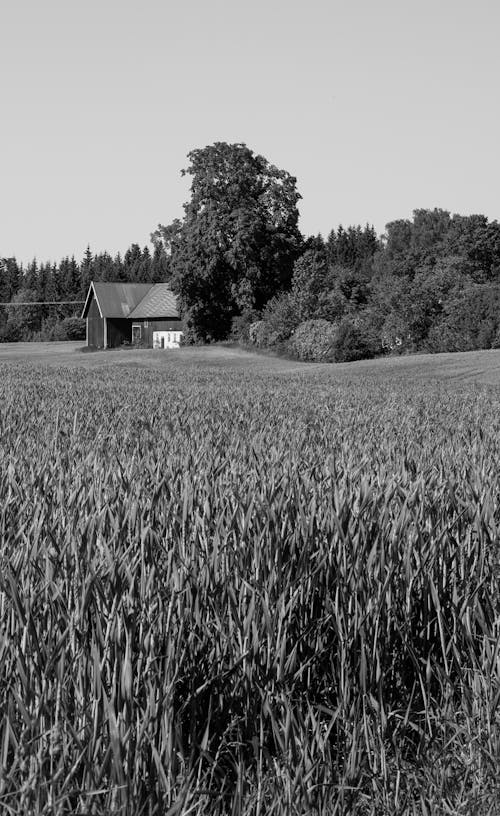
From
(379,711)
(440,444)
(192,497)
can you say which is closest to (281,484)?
(192,497)

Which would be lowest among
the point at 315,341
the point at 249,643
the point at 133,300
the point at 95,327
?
the point at 249,643

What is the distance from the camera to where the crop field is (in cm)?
212

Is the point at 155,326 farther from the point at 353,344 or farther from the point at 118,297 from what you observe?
the point at 353,344

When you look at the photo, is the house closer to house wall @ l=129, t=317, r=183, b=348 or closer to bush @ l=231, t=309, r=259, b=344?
house wall @ l=129, t=317, r=183, b=348

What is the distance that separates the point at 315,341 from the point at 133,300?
1538 inches

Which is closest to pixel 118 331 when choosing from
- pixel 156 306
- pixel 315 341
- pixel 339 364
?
pixel 156 306

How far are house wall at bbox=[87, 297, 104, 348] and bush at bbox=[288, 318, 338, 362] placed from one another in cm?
3600

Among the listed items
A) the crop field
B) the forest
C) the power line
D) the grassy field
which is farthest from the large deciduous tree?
the power line

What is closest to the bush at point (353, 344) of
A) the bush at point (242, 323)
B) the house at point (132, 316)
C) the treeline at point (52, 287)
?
the bush at point (242, 323)

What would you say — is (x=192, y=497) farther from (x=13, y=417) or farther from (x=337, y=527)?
(x=13, y=417)

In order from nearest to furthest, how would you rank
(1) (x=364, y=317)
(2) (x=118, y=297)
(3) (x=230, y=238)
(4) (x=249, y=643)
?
(4) (x=249, y=643)
(1) (x=364, y=317)
(3) (x=230, y=238)
(2) (x=118, y=297)

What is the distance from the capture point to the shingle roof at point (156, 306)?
83312 millimetres

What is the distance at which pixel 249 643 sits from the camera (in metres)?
2.86

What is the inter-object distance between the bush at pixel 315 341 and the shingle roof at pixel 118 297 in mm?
34783
